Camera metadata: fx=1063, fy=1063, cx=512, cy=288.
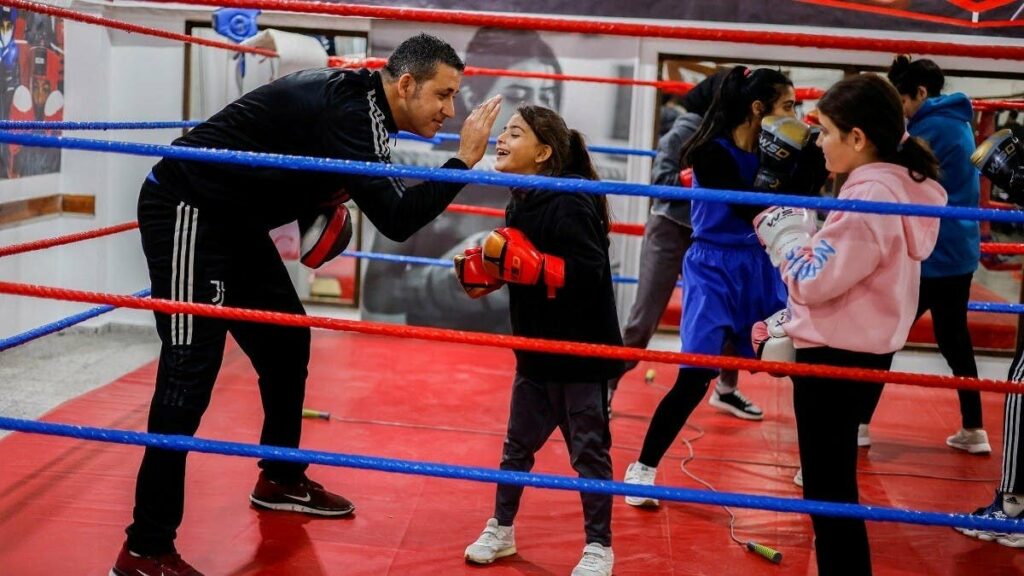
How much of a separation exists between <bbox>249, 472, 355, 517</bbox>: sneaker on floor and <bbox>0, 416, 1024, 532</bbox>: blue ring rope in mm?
856

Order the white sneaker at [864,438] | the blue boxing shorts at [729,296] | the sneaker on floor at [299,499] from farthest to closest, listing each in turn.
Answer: the white sneaker at [864,438], the blue boxing shorts at [729,296], the sneaker on floor at [299,499]

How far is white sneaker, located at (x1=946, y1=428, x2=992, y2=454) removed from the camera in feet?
12.2

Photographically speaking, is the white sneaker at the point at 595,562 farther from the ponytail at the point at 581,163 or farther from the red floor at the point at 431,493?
the ponytail at the point at 581,163

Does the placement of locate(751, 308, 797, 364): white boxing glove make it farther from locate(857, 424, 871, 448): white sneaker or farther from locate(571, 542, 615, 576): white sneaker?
locate(857, 424, 871, 448): white sneaker


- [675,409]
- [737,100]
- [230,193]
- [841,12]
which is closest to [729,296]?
[675,409]

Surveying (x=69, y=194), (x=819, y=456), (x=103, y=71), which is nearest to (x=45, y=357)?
(x=69, y=194)

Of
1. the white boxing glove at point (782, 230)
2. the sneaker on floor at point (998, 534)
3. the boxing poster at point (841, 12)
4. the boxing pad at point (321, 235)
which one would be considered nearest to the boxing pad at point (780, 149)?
the white boxing glove at point (782, 230)

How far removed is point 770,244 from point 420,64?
835mm

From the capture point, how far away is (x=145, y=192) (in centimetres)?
232

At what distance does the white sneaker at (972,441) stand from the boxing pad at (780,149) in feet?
6.01

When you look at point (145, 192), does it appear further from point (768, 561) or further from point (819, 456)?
point (768, 561)

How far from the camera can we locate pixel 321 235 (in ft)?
8.46

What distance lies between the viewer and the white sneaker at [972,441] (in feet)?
12.2

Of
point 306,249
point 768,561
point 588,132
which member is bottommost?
point 768,561
